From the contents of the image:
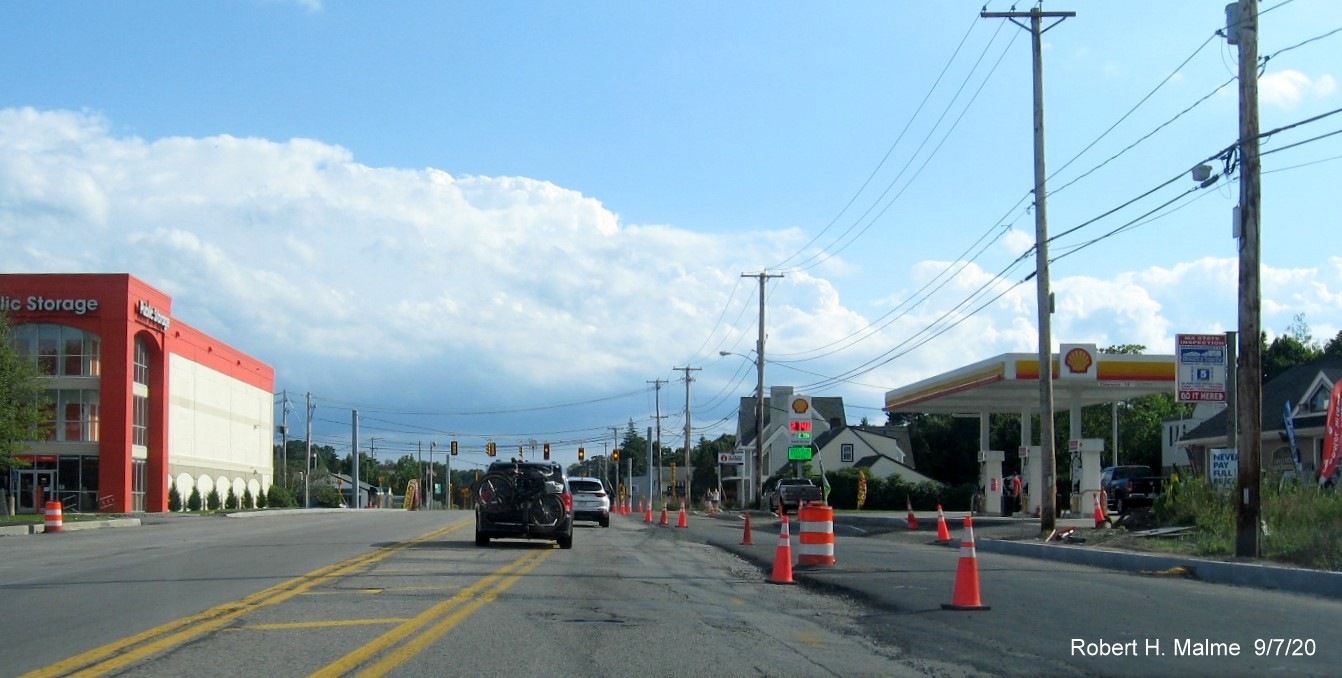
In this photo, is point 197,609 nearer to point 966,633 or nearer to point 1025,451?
point 966,633

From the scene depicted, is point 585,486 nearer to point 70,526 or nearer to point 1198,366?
point 70,526

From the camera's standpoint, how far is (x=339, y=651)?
31.2 ft

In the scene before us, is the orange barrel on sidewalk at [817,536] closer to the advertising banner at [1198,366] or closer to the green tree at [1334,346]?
the advertising banner at [1198,366]

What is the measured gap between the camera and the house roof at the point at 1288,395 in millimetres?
41656

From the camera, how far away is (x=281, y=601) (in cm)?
1298

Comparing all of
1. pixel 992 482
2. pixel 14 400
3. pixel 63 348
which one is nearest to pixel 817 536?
pixel 992 482

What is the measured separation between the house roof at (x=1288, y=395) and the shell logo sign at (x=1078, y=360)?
6913mm

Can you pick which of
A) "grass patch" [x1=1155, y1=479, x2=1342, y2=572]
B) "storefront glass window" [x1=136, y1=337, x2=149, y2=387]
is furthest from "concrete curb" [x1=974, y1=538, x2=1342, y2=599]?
"storefront glass window" [x1=136, y1=337, x2=149, y2=387]

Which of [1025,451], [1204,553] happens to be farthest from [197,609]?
[1025,451]

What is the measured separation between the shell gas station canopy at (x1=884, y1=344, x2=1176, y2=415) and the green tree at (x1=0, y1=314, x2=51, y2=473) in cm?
3346

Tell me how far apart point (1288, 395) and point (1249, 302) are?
96.0 ft

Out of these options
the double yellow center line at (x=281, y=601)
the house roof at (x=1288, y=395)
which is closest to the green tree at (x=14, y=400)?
the double yellow center line at (x=281, y=601)

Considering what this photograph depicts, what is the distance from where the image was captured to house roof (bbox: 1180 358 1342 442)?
4166cm

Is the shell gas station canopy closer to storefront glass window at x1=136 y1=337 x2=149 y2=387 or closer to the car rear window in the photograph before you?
the car rear window
